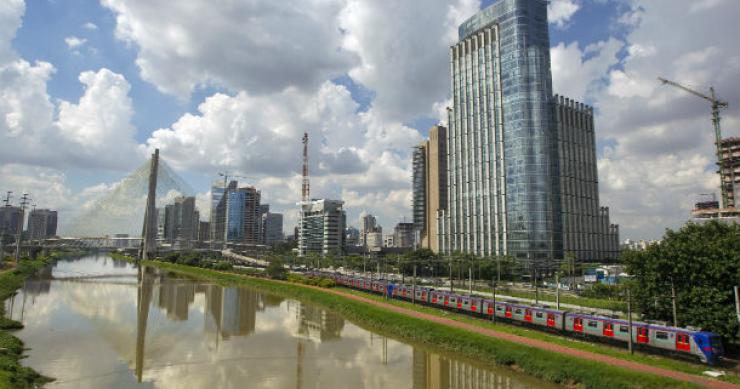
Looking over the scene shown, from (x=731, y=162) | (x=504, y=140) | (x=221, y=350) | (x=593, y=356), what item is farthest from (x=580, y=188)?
(x=221, y=350)

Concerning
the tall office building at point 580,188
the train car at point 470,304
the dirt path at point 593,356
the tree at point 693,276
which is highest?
the tall office building at point 580,188

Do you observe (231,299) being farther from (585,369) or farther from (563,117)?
(563,117)

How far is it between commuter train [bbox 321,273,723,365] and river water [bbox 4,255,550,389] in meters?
9.48

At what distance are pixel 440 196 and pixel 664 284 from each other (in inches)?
5185

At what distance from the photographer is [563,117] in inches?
5054

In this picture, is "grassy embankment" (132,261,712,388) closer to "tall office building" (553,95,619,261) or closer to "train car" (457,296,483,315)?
"train car" (457,296,483,315)

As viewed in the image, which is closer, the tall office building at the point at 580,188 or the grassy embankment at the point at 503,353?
the grassy embankment at the point at 503,353

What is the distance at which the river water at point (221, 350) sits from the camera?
2847 centimetres

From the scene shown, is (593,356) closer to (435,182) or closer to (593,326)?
(593,326)

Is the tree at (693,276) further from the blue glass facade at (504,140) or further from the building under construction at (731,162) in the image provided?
the building under construction at (731,162)

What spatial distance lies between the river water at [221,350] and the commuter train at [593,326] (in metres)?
9.48

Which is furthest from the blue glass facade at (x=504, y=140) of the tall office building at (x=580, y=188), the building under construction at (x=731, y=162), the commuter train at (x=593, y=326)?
the commuter train at (x=593, y=326)

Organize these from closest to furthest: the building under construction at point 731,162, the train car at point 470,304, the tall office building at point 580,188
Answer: the train car at point 470,304 → the tall office building at point 580,188 → the building under construction at point 731,162

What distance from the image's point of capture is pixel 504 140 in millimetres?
119562
